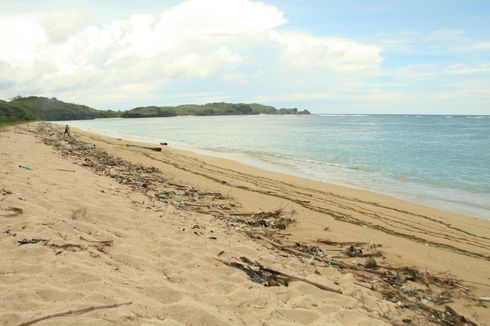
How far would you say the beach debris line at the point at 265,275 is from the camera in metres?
4.64

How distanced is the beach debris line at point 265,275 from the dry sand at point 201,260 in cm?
6

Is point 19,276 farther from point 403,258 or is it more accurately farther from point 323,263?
point 403,258

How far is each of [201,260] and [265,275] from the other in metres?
0.87

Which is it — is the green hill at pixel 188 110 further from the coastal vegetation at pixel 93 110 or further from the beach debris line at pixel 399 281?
the beach debris line at pixel 399 281

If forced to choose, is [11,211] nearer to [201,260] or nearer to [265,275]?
[201,260]

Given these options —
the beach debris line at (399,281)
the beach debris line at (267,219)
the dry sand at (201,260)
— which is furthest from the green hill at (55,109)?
the beach debris line at (399,281)

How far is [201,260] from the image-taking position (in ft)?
16.1

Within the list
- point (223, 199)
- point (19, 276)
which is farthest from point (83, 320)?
point (223, 199)

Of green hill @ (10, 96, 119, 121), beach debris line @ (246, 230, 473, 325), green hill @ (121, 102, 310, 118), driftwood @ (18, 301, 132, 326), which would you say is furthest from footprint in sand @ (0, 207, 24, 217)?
green hill @ (121, 102, 310, 118)

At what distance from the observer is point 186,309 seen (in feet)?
11.3

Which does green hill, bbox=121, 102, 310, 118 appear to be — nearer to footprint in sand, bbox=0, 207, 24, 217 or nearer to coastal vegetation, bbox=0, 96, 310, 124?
coastal vegetation, bbox=0, 96, 310, 124

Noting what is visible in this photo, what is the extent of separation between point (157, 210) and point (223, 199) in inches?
107

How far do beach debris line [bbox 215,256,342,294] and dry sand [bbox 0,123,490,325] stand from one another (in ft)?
0.19

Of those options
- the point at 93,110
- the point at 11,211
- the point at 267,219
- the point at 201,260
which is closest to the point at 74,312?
the point at 201,260
